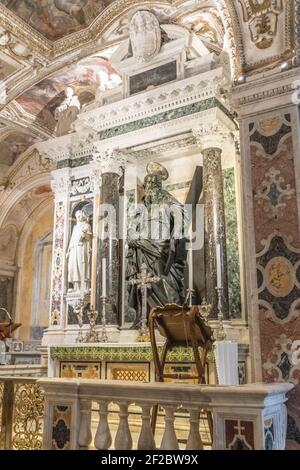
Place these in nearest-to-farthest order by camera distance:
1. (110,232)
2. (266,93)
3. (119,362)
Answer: (266,93), (119,362), (110,232)

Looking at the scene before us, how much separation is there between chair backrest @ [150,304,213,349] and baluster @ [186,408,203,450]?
4.20 ft

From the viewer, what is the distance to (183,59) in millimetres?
7719

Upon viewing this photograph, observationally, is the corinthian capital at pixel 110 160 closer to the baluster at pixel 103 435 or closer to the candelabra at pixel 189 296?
the candelabra at pixel 189 296

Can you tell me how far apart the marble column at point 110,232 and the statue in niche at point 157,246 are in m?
0.25

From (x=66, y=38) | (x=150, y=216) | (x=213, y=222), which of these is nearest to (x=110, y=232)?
(x=150, y=216)

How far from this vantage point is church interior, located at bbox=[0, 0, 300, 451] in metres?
3.20

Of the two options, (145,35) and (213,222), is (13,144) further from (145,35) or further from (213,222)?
(213,222)

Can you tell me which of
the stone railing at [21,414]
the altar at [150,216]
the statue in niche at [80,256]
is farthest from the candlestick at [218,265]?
the stone railing at [21,414]

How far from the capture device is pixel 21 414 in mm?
4172

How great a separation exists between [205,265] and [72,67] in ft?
16.5

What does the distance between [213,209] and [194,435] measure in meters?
4.70

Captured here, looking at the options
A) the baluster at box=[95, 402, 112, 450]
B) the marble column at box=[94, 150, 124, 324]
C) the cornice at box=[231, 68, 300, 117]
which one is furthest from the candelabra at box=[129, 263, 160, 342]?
the baluster at box=[95, 402, 112, 450]
